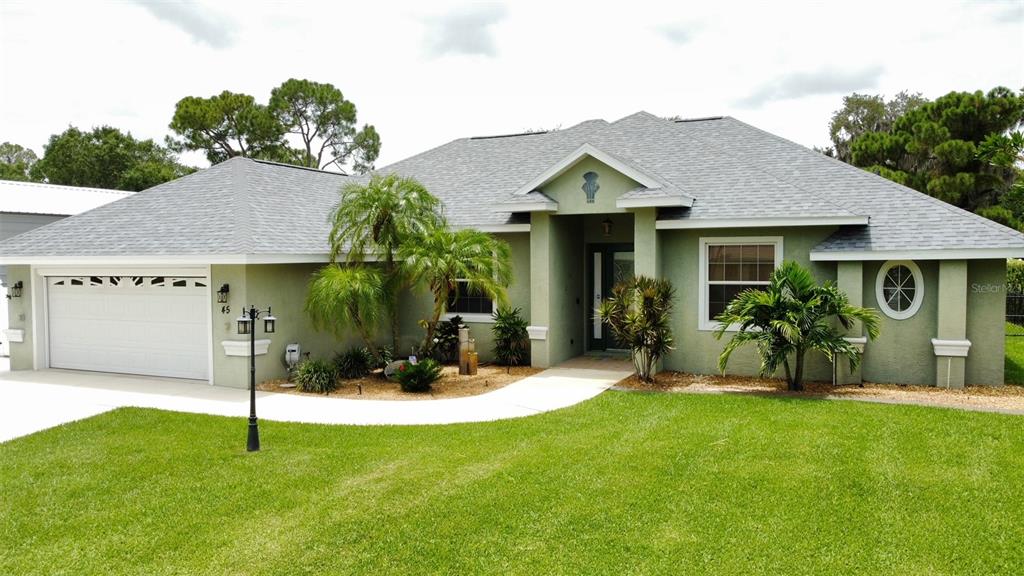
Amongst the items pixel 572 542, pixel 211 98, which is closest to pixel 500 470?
pixel 572 542

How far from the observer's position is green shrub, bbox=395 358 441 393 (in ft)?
40.3

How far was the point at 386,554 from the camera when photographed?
5680mm

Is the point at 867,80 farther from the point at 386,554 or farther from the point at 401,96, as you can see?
the point at 386,554

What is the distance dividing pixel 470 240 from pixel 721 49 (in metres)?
8.13

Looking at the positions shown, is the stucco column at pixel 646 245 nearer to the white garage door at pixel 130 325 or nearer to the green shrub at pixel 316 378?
the green shrub at pixel 316 378

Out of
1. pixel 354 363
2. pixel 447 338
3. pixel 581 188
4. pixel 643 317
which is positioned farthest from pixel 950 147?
pixel 354 363

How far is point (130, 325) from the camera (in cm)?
1417

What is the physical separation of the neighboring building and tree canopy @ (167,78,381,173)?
13986mm

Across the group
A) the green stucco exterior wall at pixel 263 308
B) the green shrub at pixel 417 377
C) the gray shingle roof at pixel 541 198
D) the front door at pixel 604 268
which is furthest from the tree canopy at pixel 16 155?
the green shrub at pixel 417 377

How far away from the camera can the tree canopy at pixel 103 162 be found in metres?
47.2

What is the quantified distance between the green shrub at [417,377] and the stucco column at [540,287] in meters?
2.89

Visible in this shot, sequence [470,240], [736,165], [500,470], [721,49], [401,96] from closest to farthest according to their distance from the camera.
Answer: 1. [500,470]
2. [470,240]
3. [736,165]
4. [721,49]
5. [401,96]

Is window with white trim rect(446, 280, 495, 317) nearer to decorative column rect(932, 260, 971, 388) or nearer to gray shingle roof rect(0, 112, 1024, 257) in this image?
gray shingle roof rect(0, 112, 1024, 257)

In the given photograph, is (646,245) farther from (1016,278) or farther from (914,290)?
(1016,278)
